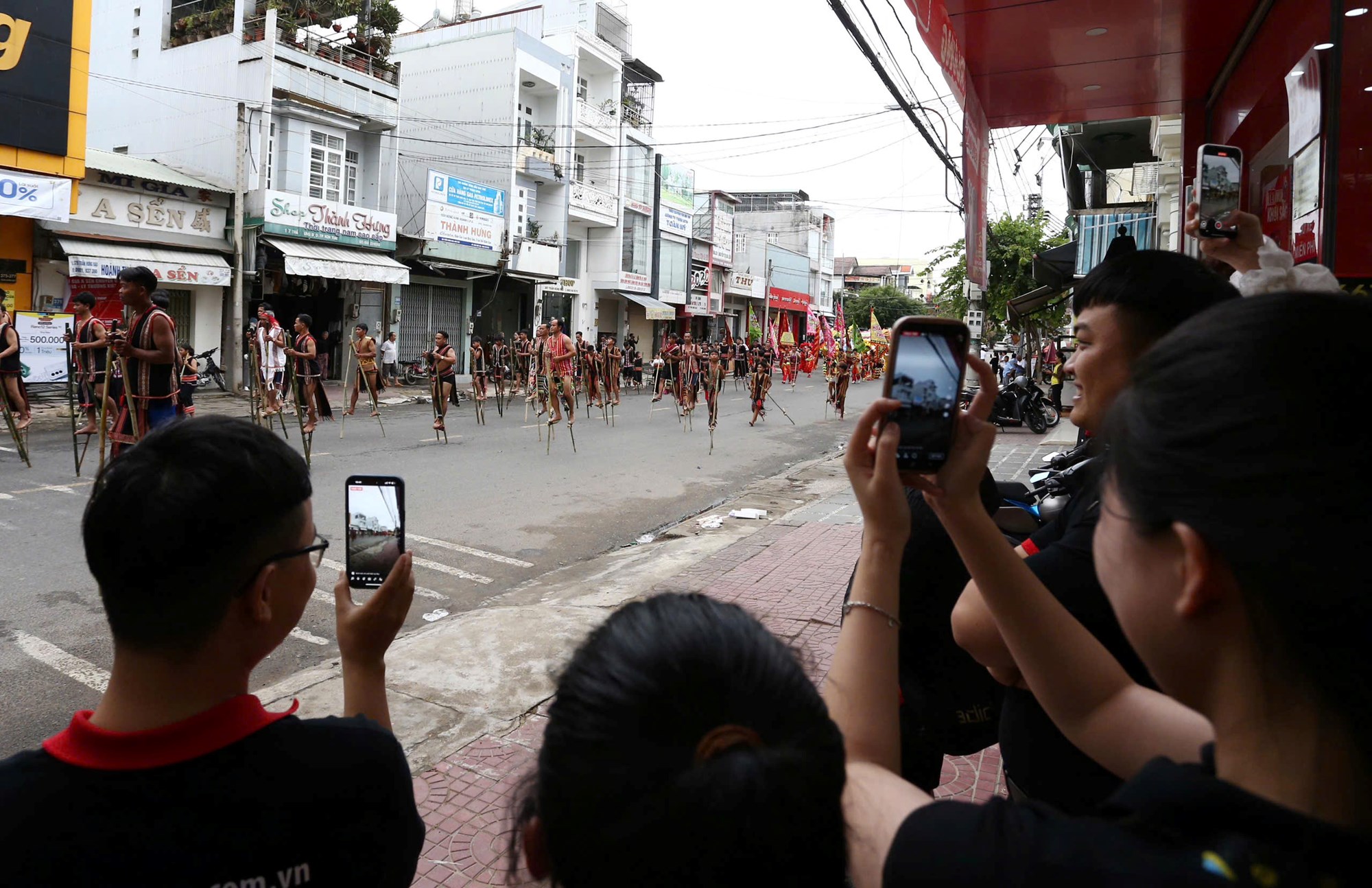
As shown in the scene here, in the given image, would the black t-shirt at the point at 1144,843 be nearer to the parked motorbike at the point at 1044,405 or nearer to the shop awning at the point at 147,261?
the shop awning at the point at 147,261

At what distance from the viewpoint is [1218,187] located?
2717mm

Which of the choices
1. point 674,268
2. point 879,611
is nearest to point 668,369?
point 674,268

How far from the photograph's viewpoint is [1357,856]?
0.75m

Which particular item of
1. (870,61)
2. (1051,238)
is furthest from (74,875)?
(1051,238)

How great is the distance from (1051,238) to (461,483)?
865 inches

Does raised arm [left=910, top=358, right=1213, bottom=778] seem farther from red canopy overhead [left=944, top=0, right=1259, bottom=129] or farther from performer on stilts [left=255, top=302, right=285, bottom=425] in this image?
performer on stilts [left=255, top=302, right=285, bottom=425]

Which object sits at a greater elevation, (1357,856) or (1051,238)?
(1051,238)

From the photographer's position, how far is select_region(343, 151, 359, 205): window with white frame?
74.4 feet

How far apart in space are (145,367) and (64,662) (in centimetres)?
356

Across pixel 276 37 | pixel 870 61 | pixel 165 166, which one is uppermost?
pixel 276 37

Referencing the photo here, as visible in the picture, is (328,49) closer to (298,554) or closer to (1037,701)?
(298,554)

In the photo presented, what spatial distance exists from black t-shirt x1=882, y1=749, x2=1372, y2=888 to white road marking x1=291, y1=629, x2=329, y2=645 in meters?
4.81

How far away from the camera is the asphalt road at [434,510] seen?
15.3ft

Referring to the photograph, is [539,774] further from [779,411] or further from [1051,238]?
[1051,238]
